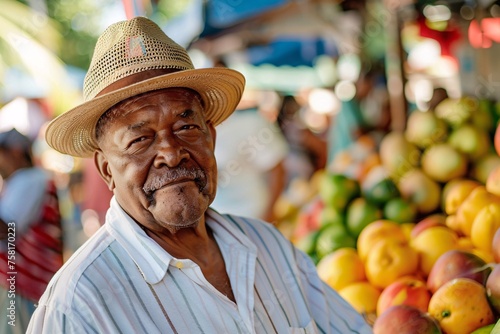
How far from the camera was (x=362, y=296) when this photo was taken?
2.61m

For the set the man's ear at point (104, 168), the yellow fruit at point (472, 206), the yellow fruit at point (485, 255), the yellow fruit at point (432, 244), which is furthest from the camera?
the yellow fruit at point (472, 206)

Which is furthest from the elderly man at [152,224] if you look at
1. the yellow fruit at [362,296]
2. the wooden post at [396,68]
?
the wooden post at [396,68]

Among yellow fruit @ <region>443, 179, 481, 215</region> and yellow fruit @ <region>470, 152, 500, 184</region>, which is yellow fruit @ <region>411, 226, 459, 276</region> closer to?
yellow fruit @ <region>443, 179, 481, 215</region>

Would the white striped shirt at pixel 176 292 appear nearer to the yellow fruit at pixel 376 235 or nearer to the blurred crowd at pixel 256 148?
the yellow fruit at pixel 376 235

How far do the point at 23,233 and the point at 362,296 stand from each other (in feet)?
6.05

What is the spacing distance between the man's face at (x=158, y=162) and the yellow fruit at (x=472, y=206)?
1.46 m

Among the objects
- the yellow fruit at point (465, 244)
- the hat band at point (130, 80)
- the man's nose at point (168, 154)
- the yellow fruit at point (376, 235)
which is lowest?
the yellow fruit at point (465, 244)

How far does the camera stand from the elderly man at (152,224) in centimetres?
159

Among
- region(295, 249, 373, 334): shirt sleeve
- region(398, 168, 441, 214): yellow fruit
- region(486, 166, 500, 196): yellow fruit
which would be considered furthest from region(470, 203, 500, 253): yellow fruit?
region(295, 249, 373, 334): shirt sleeve

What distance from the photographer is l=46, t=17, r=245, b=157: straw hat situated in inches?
66.4

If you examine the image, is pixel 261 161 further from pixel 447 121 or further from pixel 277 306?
pixel 277 306

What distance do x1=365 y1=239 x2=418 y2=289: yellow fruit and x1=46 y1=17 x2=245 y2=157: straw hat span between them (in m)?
1.19

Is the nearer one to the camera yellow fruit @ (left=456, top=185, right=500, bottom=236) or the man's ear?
the man's ear

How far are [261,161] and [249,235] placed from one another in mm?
2429
